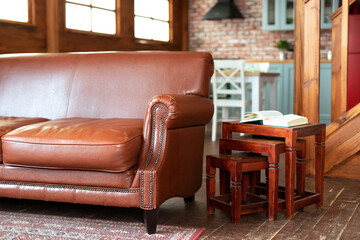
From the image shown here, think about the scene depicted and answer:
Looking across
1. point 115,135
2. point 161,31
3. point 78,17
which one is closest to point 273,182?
point 115,135

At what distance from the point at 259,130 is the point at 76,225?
1.04 metres

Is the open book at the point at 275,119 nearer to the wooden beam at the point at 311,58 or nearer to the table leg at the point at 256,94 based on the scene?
the wooden beam at the point at 311,58

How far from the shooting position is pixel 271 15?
800cm

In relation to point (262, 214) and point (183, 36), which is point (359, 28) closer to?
point (262, 214)

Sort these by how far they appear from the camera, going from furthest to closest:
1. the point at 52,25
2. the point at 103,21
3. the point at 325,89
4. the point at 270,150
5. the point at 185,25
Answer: the point at 185,25
the point at 325,89
the point at 103,21
the point at 52,25
the point at 270,150

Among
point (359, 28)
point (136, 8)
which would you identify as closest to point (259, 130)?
point (359, 28)

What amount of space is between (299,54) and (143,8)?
480cm

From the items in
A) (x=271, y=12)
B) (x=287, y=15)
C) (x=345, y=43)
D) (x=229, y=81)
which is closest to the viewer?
(x=345, y=43)

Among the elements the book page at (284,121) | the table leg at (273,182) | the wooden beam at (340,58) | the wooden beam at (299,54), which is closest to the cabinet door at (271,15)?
the wooden beam at (340,58)

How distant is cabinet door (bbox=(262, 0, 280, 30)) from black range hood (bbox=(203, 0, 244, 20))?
1.67 feet

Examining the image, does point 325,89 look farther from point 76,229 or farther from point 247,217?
point 76,229

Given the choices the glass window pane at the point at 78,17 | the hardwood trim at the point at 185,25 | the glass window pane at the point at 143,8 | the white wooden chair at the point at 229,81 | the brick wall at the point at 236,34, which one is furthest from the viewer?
the hardwood trim at the point at 185,25

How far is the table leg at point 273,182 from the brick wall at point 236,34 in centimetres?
621

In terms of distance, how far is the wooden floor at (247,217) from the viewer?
2.21 m
